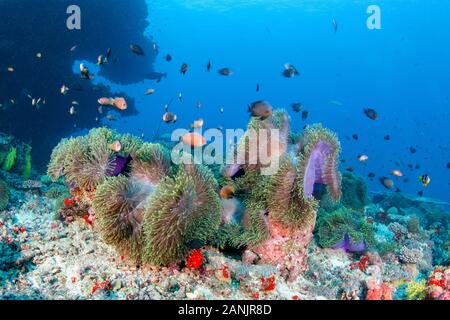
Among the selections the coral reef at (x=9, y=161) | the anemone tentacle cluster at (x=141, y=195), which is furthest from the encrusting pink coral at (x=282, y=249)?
the coral reef at (x=9, y=161)

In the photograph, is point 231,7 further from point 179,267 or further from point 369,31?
point 179,267

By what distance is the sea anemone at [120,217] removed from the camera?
4195 millimetres

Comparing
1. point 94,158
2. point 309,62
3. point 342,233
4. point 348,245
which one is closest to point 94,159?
point 94,158

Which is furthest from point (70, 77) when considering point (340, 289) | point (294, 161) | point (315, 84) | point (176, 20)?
point (315, 84)

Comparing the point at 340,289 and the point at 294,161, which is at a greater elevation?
the point at 294,161

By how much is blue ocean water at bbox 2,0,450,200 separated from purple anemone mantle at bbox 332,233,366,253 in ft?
36.8

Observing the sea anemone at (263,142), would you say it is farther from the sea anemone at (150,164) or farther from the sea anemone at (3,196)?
the sea anemone at (3,196)

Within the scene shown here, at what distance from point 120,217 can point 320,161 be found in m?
2.86

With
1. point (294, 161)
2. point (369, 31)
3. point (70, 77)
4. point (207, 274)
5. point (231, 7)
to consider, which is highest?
point (369, 31)

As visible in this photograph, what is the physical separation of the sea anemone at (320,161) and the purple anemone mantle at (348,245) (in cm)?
157

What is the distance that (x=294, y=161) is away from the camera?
470cm

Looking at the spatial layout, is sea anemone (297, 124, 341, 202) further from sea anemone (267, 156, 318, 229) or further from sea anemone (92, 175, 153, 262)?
sea anemone (92, 175, 153, 262)
